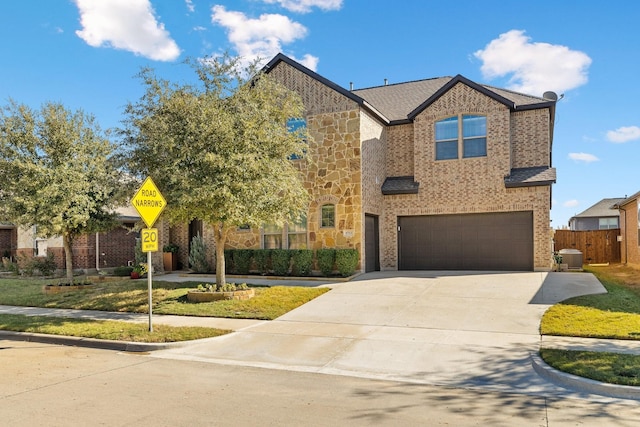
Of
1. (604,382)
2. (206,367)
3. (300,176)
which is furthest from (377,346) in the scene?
(300,176)

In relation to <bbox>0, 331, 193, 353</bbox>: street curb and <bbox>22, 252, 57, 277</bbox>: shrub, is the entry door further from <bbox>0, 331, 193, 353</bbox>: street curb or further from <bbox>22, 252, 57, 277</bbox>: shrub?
<bbox>22, 252, 57, 277</bbox>: shrub

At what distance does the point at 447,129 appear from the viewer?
19.2 m

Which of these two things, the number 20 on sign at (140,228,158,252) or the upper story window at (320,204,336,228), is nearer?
the number 20 on sign at (140,228,158,252)

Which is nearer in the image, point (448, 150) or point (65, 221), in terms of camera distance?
point (65, 221)

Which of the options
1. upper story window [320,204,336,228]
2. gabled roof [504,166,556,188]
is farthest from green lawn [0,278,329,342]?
gabled roof [504,166,556,188]

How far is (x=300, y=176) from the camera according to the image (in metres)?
18.7

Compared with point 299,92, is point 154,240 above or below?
below

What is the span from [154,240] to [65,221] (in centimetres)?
674

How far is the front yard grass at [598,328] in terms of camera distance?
671 cm

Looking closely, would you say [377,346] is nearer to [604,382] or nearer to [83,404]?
[604,382]

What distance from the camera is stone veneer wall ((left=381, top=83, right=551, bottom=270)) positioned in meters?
17.7

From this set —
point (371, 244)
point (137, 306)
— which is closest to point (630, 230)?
point (371, 244)

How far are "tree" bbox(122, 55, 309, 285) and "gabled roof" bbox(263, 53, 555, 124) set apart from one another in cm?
547

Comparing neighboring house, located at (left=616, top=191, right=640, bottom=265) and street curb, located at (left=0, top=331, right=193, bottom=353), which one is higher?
neighboring house, located at (left=616, top=191, right=640, bottom=265)
